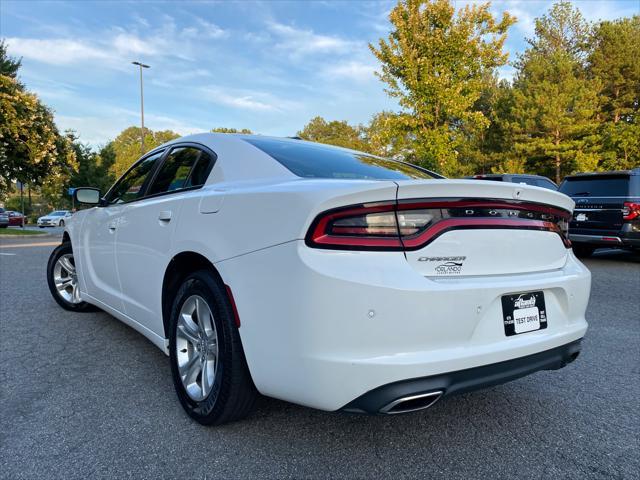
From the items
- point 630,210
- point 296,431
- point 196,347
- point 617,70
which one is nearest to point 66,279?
point 196,347

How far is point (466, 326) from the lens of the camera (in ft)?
6.25

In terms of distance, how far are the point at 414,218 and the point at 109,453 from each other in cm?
169

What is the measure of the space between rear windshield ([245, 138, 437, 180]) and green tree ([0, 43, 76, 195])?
21169 mm

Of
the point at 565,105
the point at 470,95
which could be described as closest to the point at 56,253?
the point at 470,95

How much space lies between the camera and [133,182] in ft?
11.9

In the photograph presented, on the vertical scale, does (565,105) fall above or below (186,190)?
above

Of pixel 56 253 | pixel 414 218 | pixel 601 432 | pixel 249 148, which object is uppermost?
pixel 249 148

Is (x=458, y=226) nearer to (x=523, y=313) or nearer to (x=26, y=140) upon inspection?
(x=523, y=313)

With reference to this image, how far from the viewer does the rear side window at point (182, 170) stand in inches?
110

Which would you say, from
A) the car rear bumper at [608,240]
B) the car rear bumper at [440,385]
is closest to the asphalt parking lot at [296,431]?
the car rear bumper at [440,385]

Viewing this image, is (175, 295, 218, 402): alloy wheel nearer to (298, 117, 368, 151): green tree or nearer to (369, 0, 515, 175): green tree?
(369, 0, 515, 175): green tree

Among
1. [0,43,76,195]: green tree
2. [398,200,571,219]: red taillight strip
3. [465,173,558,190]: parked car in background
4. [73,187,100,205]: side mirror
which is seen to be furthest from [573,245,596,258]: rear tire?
[0,43,76,195]: green tree

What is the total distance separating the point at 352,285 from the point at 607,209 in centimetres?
890

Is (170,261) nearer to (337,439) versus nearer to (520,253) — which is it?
(337,439)
